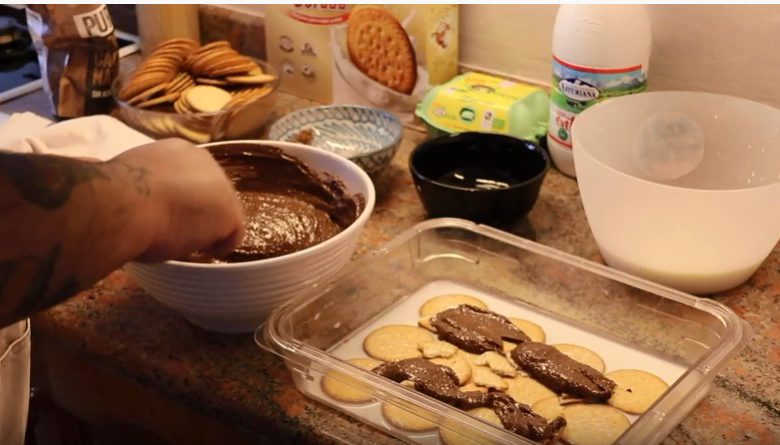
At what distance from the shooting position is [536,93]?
4.11 ft

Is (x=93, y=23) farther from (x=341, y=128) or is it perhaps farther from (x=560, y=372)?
(x=560, y=372)

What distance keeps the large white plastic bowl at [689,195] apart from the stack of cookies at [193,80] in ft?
1.66

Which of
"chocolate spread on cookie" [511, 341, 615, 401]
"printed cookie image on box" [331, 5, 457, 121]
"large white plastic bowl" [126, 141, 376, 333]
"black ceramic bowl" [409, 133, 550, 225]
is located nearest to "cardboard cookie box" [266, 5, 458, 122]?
"printed cookie image on box" [331, 5, 457, 121]

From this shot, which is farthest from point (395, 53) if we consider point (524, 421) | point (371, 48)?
point (524, 421)

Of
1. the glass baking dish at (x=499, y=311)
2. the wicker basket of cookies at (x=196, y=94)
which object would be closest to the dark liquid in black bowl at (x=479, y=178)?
the glass baking dish at (x=499, y=311)

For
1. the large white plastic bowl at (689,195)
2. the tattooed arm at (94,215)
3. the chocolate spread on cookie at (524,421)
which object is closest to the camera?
the tattooed arm at (94,215)

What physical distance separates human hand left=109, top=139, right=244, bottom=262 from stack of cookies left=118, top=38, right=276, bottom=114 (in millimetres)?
592

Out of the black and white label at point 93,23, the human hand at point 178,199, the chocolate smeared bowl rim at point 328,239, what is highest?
the human hand at point 178,199

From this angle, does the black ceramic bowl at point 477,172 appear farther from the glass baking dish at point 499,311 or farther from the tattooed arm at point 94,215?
the tattooed arm at point 94,215

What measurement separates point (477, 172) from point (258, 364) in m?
0.40

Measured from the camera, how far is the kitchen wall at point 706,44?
1090 mm

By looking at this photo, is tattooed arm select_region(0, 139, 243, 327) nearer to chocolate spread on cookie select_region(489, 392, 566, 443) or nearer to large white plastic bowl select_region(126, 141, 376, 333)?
large white plastic bowl select_region(126, 141, 376, 333)

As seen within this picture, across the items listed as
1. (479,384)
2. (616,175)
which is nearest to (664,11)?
(616,175)

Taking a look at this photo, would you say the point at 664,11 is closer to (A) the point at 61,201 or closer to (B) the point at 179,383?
(B) the point at 179,383
